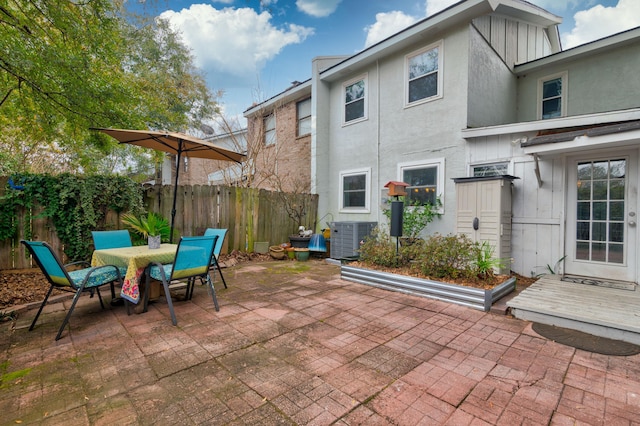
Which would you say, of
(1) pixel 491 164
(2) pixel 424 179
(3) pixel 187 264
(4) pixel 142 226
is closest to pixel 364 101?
(2) pixel 424 179

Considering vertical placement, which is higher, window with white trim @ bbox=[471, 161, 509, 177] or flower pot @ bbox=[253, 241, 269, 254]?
window with white trim @ bbox=[471, 161, 509, 177]

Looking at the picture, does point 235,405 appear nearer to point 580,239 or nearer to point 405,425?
point 405,425

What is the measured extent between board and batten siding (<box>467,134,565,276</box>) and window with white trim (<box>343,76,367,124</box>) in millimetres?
3551

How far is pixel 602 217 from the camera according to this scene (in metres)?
4.64

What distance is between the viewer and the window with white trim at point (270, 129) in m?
11.1

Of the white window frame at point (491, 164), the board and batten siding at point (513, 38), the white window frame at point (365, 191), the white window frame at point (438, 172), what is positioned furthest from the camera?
the white window frame at point (365, 191)

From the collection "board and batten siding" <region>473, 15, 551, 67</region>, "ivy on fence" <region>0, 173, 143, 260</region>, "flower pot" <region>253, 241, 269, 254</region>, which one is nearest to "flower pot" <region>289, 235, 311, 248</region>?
"flower pot" <region>253, 241, 269, 254</region>

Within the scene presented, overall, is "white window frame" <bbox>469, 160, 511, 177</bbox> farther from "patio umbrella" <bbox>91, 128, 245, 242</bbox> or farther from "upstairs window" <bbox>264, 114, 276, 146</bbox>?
"upstairs window" <bbox>264, 114, 276, 146</bbox>

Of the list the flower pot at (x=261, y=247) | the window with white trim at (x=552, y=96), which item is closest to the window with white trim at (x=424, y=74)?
the window with white trim at (x=552, y=96)

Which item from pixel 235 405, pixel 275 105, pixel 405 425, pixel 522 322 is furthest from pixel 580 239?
pixel 275 105

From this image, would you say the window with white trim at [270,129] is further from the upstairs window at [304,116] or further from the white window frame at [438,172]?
the white window frame at [438,172]

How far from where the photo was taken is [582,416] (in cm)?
177

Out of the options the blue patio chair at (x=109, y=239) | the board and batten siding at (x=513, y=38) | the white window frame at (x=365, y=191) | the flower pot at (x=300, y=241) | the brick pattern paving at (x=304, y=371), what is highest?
the board and batten siding at (x=513, y=38)

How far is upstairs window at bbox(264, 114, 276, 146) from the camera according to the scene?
36.4 ft
